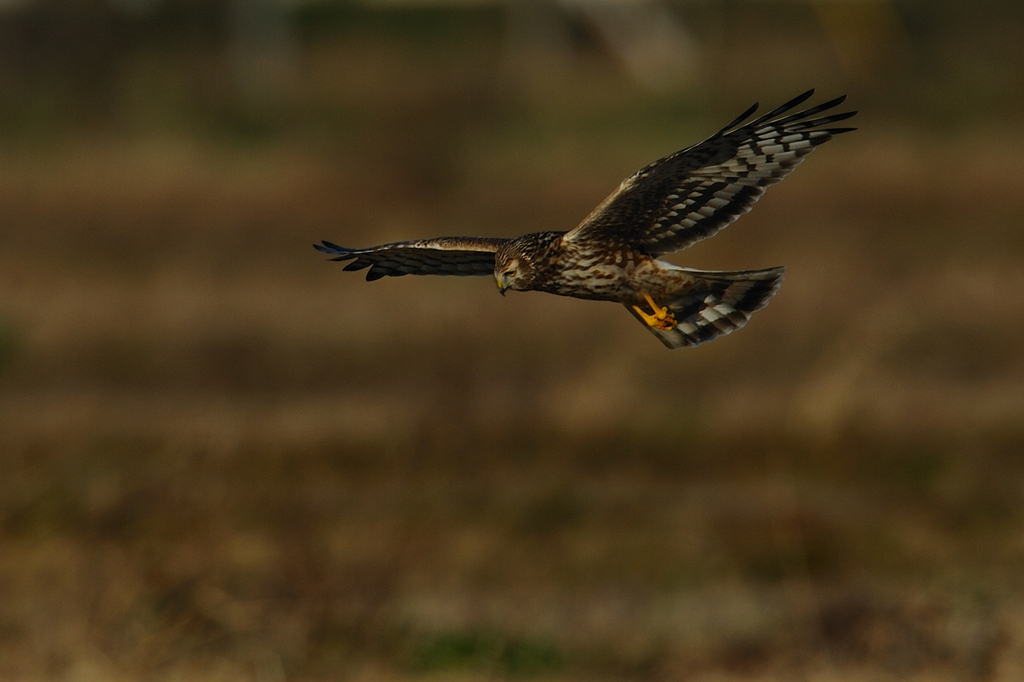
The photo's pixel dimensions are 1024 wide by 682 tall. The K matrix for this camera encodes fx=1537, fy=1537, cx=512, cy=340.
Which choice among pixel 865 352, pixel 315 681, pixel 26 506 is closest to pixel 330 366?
pixel 26 506

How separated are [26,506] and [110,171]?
228 inches

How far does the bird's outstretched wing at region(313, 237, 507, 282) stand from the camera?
15.2 ft

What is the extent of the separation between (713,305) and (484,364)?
20.2 ft

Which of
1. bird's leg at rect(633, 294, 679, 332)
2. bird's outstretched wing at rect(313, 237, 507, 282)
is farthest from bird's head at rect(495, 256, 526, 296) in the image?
bird's leg at rect(633, 294, 679, 332)

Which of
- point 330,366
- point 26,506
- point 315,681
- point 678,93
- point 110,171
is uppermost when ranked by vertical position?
point 678,93

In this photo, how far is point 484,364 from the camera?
10789 millimetres

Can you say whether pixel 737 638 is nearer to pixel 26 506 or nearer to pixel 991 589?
pixel 991 589

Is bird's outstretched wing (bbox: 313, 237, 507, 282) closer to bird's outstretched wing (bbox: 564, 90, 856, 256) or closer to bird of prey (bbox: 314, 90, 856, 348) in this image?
bird of prey (bbox: 314, 90, 856, 348)

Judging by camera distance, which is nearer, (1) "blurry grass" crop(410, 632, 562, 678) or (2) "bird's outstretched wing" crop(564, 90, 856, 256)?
(2) "bird's outstretched wing" crop(564, 90, 856, 256)

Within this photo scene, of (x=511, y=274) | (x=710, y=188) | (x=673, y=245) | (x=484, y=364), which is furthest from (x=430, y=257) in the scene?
(x=484, y=364)

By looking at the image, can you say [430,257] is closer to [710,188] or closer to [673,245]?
[673,245]

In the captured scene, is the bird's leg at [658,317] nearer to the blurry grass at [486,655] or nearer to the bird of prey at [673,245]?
the bird of prey at [673,245]

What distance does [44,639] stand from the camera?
683 cm

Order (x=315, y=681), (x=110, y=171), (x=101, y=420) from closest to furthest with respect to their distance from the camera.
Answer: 1. (x=315, y=681)
2. (x=101, y=420)
3. (x=110, y=171)
